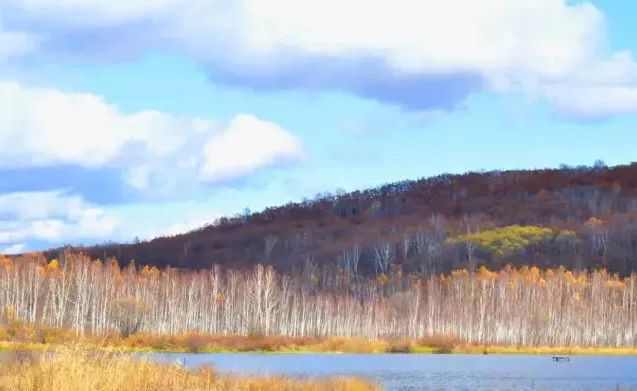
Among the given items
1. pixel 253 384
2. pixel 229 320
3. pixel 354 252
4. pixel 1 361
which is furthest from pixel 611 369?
pixel 354 252

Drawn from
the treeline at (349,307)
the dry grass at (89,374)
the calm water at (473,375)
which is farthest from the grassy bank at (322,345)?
the dry grass at (89,374)

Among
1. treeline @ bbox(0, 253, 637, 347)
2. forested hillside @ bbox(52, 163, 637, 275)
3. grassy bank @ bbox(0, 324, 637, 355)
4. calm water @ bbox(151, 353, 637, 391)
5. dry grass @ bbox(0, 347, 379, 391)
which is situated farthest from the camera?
forested hillside @ bbox(52, 163, 637, 275)

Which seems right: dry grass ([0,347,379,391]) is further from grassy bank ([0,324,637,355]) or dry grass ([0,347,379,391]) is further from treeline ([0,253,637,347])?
treeline ([0,253,637,347])

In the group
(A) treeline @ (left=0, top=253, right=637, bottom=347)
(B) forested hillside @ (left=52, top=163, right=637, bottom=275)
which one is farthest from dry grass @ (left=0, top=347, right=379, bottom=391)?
(B) forested hillside @ (left=52, top=163, right=637, bottom=275)

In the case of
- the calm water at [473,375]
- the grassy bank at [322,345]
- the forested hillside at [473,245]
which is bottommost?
the grassy bank at [322,345]

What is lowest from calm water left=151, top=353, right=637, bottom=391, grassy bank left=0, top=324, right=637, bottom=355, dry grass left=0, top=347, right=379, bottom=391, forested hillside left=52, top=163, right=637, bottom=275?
grassy bank left=0, top=324, right=637, bottom=355

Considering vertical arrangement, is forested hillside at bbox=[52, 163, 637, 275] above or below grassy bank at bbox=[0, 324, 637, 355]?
above

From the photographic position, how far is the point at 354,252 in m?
164

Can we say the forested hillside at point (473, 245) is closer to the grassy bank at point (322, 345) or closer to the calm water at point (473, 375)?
the grassy bank at point (322, 345)

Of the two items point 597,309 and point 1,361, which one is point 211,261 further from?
point 1,361

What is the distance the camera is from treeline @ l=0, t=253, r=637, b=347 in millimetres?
99500

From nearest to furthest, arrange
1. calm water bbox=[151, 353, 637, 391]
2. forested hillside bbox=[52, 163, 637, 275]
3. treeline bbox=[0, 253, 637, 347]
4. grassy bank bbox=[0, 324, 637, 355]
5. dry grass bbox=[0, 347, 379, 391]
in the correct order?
dry grass bbox=[0, 347, 379, 391], calm water bbox=[151, 353, 637, 391], grassy bank bbox=[0, 324, 637, 355], treeline bbox=[0, 253, 637, 347], forested hillside bbox=[52, 163, 637, 275]

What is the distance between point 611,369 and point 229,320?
5742 centimetres

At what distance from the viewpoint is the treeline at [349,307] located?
9950cm
